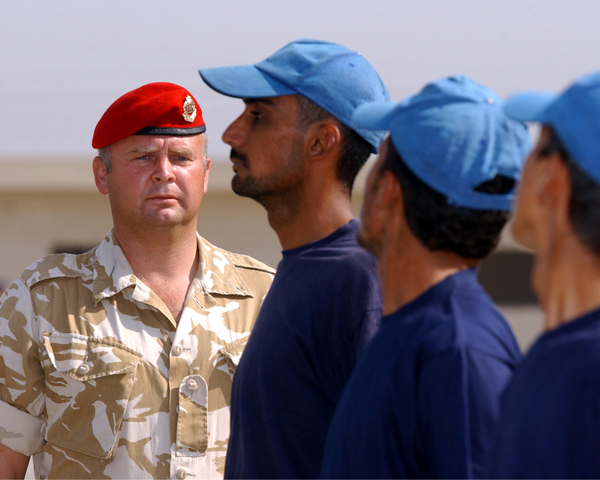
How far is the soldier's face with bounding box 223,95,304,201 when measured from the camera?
6.97 feet

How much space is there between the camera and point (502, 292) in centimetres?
1285

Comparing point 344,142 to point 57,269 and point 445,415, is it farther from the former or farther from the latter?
point 57,269

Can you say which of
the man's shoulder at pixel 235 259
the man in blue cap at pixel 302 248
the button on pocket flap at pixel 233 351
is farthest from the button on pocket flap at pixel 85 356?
the man in blue cap at pixel 302 248

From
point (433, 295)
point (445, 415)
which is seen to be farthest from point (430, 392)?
point (433, 295)

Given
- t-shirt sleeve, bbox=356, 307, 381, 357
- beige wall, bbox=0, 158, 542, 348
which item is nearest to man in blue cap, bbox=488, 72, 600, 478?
t-shirt sleeve, bbox=356, 307, 381, 357

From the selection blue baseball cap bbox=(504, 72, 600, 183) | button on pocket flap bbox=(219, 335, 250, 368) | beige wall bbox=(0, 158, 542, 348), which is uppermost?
blue baseball cap bbox=(504, 72, 600, 183)

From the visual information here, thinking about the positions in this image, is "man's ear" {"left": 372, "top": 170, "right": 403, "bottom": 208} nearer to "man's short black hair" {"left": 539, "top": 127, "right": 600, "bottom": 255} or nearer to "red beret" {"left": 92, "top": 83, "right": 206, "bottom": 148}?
"man's short black hair" {"left": 539, "top": 127, "right": 600, "bottom": 255}

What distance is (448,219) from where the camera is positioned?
150 cm

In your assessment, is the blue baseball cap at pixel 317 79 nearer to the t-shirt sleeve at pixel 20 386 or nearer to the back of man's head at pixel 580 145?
the back of man's head at pixel 580 145

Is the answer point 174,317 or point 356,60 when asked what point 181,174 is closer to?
point 174,317

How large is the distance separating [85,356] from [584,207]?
198 centimetres

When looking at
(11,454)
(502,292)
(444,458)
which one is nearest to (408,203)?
(444,458)

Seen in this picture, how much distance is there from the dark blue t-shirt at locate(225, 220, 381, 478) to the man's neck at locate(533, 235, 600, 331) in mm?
668

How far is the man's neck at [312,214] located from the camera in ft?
6.88
